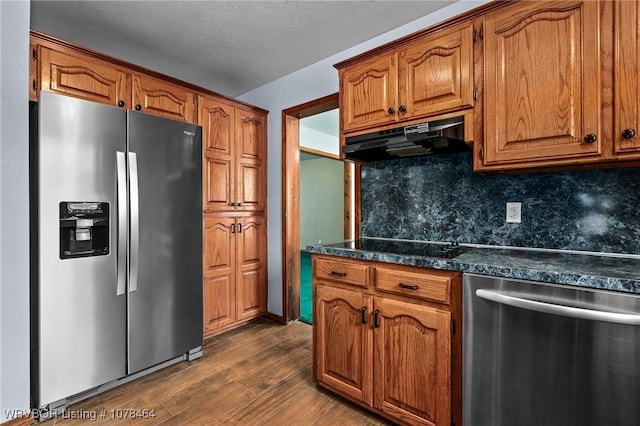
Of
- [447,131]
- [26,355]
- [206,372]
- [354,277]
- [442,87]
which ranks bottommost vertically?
[206,372]

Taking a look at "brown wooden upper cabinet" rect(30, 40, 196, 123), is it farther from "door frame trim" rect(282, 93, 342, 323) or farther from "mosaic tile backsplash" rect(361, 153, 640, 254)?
"mosaic tile backsplash" rect(361, 153, 640, 254)

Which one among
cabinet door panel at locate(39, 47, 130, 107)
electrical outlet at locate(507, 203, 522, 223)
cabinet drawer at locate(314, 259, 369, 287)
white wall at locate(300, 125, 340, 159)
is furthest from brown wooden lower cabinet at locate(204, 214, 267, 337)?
white wall at locate(300, 125, 340, 159)

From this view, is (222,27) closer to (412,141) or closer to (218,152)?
(218,152)

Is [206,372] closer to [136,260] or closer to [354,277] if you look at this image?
[136,260]

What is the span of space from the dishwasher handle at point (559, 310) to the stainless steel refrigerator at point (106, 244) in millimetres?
1992

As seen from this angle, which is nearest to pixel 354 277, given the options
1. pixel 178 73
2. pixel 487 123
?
pixel 487 123

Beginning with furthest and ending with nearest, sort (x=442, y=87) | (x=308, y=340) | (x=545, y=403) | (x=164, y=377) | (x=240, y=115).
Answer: (x=240, y=115) → (x=308, y=340) → (x=164, y=377) → (x=442, y=87) → (x=545, y=403)

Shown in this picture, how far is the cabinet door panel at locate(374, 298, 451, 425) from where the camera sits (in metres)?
1.44

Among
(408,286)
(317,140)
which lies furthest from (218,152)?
(317,140)

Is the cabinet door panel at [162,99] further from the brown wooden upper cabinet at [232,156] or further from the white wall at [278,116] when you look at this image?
the white wall at [278,116]

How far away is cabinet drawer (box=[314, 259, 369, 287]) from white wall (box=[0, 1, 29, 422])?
1.65 m

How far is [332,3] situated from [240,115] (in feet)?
4.53

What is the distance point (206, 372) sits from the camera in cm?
223

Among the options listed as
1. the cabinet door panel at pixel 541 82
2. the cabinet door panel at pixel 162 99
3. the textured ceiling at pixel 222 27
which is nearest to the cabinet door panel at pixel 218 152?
the cabinet door panel at pixel 162 99
